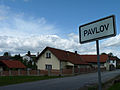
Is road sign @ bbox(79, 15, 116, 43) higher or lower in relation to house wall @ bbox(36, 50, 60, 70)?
higher

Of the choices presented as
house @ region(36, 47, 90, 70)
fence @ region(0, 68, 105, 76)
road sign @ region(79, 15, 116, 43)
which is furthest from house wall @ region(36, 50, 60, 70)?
road sign @ region(79, 15, 116, 43)

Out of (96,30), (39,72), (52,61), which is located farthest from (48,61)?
(96,30)

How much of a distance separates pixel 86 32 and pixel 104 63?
66383 mm

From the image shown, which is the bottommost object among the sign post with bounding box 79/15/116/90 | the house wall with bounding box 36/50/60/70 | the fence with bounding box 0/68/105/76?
the fence with bounding box 0/68/105/76

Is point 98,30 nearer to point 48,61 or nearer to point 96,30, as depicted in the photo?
point 96,30

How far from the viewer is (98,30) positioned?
10.3 feet

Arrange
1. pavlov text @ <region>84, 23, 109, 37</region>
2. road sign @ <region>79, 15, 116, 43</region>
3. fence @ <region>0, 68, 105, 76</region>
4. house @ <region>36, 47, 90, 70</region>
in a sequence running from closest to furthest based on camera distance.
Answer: road sign @ <region>79, 15, 116, 43</region> → pavlov text @ <region>84, 23, 109, 37</region> → fence @ <region>0, 68, 105, 76</region> → house @ <region>36, 47, 90, 70</region>

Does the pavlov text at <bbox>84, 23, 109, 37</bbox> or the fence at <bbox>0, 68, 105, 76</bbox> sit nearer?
the pavlov text at <bbox>84, 23, 109, 37</bbox>

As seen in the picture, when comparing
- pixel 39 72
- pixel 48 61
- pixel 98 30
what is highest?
pixel 98 30

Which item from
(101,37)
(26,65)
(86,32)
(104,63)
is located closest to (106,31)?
(101,37)

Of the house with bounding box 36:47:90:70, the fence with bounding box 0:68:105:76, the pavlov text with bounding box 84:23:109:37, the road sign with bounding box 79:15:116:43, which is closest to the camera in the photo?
the road sign with bounding box 79:15:116:43

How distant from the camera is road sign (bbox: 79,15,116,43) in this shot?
2902 millimetres

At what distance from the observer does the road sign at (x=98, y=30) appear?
2902mm

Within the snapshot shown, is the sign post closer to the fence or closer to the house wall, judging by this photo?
the fence
